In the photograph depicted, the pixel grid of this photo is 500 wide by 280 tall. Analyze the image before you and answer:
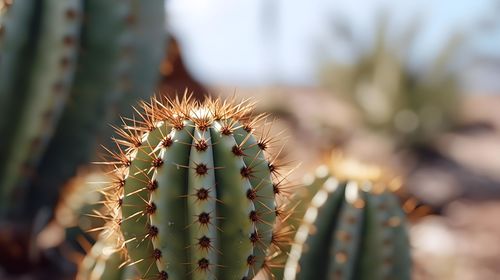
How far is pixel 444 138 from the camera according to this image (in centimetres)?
1253

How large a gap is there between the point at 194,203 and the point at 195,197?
15 millimetres

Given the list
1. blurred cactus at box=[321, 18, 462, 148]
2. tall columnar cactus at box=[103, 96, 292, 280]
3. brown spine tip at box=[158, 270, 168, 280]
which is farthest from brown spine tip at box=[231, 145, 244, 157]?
blurred cactus at box=[321, 18, 462, 148]

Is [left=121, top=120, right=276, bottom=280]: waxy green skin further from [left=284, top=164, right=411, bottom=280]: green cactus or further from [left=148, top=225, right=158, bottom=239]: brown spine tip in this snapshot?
[left=284, top=164, right=411, bottom=280]: green cactus

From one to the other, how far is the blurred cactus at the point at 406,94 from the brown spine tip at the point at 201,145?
10306 mm

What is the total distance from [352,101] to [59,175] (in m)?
9.27

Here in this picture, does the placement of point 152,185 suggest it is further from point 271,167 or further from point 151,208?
point 271,167

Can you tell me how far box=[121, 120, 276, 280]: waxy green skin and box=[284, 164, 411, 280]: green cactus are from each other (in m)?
0.61

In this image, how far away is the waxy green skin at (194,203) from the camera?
1.92 m

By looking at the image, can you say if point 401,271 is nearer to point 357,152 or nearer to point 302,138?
point 357,152

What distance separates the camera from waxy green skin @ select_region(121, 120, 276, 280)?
192 centimetres

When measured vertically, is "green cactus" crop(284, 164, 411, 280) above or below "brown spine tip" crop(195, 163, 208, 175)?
above

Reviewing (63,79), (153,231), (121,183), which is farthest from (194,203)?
(63,79)

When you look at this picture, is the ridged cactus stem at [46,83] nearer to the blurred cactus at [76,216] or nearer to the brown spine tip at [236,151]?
the blurred cactus at [76,216]

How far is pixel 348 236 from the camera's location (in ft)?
8.59
